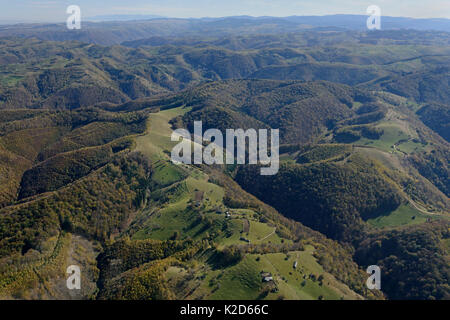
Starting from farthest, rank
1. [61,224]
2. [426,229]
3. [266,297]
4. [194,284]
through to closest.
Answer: [426,229] < [61,224] < [194,284] < [266,297]

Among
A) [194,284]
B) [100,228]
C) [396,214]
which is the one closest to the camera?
[194,284]

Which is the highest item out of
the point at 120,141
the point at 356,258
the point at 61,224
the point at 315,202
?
the point at 120,141

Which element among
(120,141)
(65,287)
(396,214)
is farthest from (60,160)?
(396,214)

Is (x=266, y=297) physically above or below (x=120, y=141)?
below

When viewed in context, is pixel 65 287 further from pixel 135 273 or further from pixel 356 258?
pixel 356 258

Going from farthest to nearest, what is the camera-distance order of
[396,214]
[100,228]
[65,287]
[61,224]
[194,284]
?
[396,214], [100,228], [61,224], [65,287], [194,284]

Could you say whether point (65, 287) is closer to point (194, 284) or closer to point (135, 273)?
point (135, 273)

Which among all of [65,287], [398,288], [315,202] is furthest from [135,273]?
[315,202]

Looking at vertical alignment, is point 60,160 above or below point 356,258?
above

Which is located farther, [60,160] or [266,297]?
[60,160]
